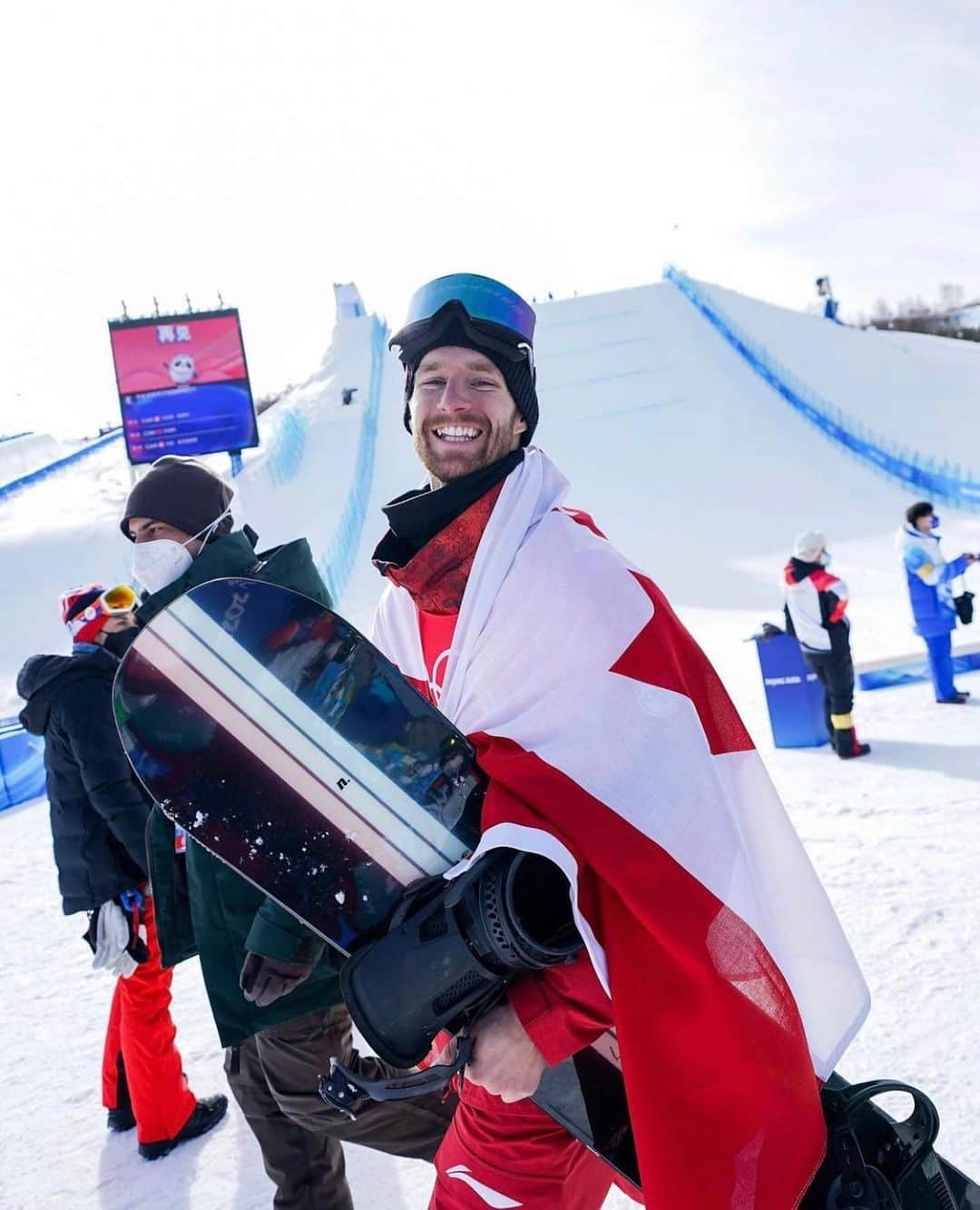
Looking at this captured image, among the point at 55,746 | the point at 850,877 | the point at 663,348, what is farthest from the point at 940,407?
the point at 55,746

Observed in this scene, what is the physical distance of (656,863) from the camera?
1461 millimetres

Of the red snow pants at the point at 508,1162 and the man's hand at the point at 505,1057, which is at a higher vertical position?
the man's hand at the point at 505,1057

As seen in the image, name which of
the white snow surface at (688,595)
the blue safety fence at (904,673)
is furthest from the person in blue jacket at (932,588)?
the blue safety fence at (904,673)

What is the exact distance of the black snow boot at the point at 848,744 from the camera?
634 cm

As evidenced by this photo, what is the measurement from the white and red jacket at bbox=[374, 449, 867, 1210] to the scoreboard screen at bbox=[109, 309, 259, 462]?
2038cm

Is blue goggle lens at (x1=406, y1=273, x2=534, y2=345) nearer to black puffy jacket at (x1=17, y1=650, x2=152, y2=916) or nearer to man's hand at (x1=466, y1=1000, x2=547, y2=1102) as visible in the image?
man's hand at (x1=466, y1=1000, x2=547, y2=1102)

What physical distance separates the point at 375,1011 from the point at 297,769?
496 millimetres

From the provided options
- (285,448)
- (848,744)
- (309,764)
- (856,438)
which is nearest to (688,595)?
(848,744)

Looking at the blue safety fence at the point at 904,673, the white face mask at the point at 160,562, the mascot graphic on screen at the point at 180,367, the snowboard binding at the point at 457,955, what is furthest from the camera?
the mascot graphic on screen at the point at 180,367

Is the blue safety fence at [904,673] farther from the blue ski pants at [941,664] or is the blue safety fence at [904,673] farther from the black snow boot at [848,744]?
the black snow boot at [848,744]

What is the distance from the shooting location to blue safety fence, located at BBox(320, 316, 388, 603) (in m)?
18.7

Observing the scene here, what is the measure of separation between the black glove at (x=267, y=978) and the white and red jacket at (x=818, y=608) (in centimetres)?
529

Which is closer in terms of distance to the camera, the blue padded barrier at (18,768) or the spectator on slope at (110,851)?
the spectator on slope at (110,851)

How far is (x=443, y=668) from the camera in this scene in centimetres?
198
